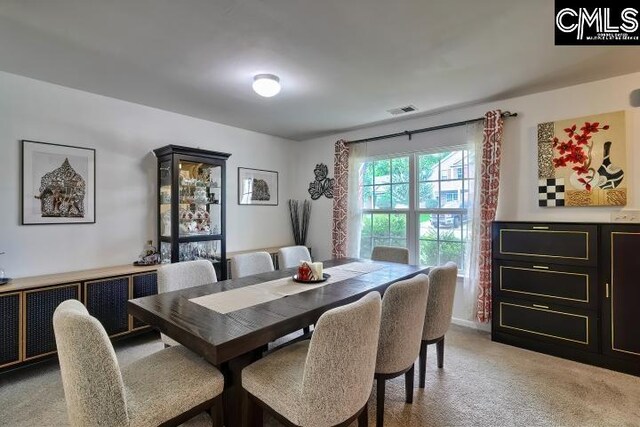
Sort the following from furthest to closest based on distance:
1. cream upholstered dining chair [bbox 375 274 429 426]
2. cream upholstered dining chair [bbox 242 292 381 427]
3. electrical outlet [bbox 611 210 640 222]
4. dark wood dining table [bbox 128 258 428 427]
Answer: electrical outlet [bbox 611 210 640 222]
cream upholstered dining chair [bbox 375 274 429 426]
dark wood dining table [bbox 128 258 428 427]
cream upholstered dining chair [bbox 242 292 381 427]

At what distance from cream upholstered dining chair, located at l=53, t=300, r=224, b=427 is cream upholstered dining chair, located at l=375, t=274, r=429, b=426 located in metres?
0.87

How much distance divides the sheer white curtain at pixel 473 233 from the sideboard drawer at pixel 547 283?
28 cm

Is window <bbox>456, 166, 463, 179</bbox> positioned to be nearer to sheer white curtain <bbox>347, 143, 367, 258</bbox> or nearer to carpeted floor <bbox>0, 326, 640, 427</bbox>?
sheer white curtain <bbox>347, 143, 367, 258</bbox>

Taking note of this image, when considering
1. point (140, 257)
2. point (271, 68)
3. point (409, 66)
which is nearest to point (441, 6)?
point (409, 66)

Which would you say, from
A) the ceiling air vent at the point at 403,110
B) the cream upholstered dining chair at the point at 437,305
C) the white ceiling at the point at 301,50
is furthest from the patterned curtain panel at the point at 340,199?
the cream upholstered dining chair at the point at 437,305

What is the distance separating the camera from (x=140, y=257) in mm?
3305

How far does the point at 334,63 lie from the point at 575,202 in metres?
2.47

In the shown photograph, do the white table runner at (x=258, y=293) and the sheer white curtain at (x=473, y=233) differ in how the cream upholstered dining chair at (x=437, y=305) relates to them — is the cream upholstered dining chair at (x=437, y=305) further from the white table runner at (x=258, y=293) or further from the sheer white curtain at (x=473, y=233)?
the sheer white curtain at (x=473, y=233)

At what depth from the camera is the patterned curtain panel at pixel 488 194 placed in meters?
3.13

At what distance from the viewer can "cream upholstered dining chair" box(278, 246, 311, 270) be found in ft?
10.9

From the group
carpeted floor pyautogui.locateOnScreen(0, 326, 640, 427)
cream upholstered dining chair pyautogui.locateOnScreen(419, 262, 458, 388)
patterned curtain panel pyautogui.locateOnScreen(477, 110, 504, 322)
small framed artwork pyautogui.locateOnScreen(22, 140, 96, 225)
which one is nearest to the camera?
carpeted floor pyautogui.locateOnScreen(0, 326, 640, 427)

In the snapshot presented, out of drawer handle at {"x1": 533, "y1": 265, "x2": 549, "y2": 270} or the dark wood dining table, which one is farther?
drawer handle at {"x1": 533, "y1": 265, "x2": 549, "y2": 270}

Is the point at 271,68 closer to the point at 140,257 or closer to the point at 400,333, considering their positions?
the point at 400,333

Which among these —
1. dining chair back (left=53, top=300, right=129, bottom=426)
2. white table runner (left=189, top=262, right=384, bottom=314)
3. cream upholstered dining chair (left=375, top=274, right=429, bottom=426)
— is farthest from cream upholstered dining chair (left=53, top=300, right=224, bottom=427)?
cream upholstered dining chair (left=375, top=274, right=429, bottom=426)
